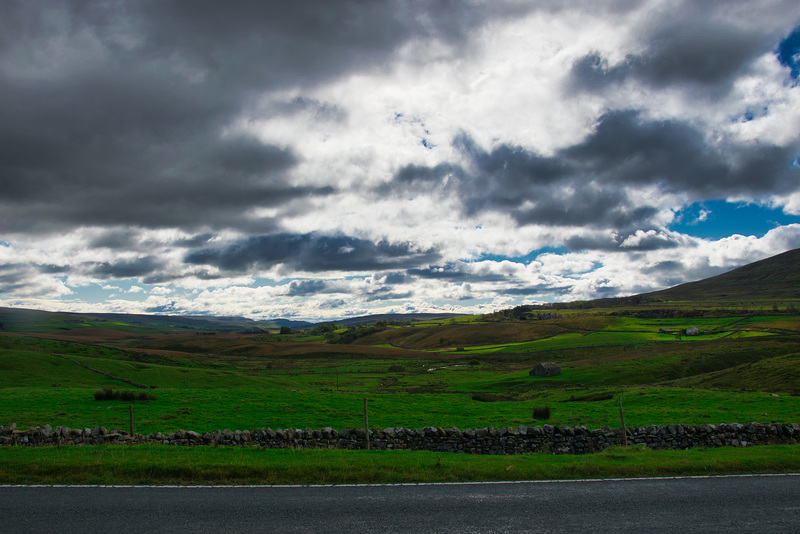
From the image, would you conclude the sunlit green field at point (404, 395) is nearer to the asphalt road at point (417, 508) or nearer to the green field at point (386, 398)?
the green field at point (386, 398)

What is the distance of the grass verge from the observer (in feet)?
46.7

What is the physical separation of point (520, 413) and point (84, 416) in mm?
31522

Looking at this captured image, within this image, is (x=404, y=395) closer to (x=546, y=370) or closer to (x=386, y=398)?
(x=386, y=398)

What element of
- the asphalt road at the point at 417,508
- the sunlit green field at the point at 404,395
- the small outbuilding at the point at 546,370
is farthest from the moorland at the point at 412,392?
the asphalt road at the point at 417,508

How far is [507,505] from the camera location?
11.4m

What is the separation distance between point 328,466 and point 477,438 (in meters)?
9.56

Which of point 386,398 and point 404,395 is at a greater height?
point 386,398

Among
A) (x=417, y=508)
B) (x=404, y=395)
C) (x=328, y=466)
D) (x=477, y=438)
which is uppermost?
(x=417, y=508)

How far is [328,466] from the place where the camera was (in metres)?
15.3

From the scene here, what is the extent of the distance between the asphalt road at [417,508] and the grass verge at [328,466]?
1.01 meters

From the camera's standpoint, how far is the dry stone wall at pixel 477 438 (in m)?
21.0

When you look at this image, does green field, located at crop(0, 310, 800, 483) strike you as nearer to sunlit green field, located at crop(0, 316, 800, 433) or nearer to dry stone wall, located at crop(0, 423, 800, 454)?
sunlit green field, located at crop(0, 316, 800, 433)

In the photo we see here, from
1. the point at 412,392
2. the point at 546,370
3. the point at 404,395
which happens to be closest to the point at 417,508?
the point at 404,395

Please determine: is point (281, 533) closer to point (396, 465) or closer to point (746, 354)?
point (396, 465)
